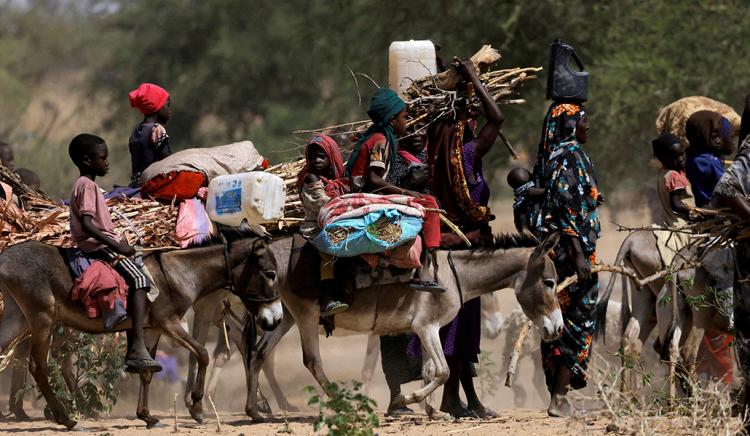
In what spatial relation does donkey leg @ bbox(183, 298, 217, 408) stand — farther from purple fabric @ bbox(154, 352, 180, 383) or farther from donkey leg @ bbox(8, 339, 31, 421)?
purple fabric @ bbox(154, 352, 180, 383)

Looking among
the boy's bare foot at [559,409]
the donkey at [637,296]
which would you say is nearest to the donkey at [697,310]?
the donkey at [637,296]

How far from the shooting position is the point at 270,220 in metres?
10.4

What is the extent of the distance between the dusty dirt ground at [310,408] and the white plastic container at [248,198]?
1490 mm

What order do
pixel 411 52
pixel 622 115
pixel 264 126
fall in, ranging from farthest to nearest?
1. pixel 264 126
2. pixel 622 115
3. pixel 411 52

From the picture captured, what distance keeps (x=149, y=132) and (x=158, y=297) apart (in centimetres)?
173

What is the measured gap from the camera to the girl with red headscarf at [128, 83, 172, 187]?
1141cm

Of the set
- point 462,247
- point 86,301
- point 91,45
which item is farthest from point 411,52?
point 91,45

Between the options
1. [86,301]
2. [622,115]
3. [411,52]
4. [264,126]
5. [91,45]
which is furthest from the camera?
[91,45]

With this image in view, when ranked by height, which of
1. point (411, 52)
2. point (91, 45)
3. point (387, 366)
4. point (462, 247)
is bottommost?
point (387, 366)

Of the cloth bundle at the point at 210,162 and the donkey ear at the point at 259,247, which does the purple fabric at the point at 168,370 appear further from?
the donkey ear at the point at 259,247

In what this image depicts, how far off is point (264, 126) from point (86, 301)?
22710 mm

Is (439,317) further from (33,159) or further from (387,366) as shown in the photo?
(33,159)

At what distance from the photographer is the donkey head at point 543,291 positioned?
1028 centimetres

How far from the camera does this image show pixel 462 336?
10.9 metres
